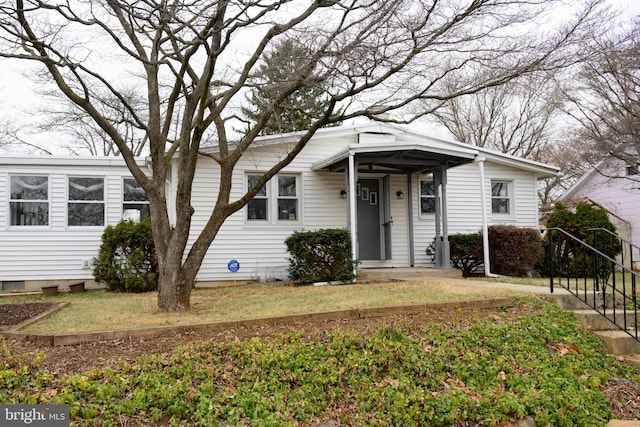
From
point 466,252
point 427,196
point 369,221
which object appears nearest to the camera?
point 466,252

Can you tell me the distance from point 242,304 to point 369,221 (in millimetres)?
5606

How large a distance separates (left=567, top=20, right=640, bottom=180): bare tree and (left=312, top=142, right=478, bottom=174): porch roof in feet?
8.08

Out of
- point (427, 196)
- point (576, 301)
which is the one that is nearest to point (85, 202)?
point (427, 196)

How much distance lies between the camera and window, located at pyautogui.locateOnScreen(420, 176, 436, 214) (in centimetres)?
1249

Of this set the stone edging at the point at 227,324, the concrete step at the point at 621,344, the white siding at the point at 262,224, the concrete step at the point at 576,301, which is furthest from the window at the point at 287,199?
the concrete step at the point at 621,344

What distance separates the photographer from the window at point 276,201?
11.3 m

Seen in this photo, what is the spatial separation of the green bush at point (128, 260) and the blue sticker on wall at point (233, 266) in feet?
5.17

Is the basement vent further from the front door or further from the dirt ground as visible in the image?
the front door

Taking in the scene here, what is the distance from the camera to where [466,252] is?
11.0 metres

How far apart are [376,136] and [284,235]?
11.0 feet

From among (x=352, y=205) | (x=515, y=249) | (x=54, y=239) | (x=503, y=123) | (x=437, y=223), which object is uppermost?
(x=503, y=123)

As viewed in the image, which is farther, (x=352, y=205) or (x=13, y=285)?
(x=13, y=285)

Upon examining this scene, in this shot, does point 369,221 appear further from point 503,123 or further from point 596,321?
point 503,123

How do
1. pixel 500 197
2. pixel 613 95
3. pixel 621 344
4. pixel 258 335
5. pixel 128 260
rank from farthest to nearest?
pixel 500 197 < pixel 128 260 < pixel 613 95 < pixel 621 344 < pixel 258 335
